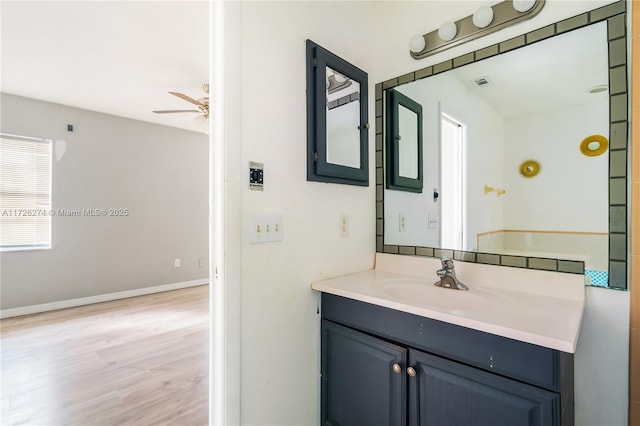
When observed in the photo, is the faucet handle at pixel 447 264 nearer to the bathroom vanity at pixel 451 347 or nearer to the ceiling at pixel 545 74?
the bathroom vanity at pixel 451 347

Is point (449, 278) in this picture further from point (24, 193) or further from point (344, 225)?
point (24, 193)

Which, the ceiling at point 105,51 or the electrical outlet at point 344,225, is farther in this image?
the ceiling at point 105,51

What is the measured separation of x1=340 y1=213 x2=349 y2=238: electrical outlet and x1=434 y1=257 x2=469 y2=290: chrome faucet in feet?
1.52

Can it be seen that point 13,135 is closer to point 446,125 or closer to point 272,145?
point 272,145

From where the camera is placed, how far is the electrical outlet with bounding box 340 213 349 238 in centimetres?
151

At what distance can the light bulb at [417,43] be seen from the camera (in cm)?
153

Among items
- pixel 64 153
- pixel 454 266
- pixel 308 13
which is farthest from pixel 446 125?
pixel 64 153

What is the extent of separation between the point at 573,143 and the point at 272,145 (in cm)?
116

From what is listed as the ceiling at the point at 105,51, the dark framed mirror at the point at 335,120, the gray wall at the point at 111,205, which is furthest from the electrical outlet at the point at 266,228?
the gray wall at the point at 111,205

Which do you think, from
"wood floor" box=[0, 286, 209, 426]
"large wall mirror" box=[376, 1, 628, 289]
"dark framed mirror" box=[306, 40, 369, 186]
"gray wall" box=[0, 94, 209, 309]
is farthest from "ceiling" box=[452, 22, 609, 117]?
"gray wall" box=[0, 94, 209, 309]

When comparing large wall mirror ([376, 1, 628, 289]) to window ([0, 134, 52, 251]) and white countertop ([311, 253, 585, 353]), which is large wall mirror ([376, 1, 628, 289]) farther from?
→ window ([0, 134, 52, 251])

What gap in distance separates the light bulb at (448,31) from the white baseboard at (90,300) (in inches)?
178

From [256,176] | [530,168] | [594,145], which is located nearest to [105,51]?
[256,176]

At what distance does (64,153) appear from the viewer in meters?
3.62
